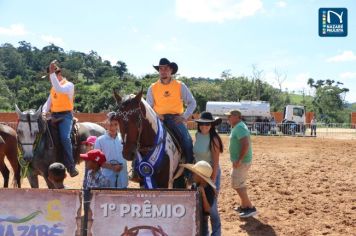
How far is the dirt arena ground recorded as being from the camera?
24.1 ft

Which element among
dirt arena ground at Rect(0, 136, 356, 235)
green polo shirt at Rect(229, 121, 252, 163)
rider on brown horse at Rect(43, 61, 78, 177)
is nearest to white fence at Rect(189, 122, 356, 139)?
dirt arena ground at Rect(0, 136, 356, 235)

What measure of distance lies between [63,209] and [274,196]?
5.85 metres

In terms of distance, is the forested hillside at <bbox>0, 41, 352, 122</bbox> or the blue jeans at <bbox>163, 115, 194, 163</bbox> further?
the forested hillside at <bbox>0, 41, 352, 122</bbox>

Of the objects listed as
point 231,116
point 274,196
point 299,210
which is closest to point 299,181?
point 274,196

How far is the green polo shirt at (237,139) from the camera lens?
758cm

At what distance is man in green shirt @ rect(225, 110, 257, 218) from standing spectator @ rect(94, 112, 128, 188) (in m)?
2.10

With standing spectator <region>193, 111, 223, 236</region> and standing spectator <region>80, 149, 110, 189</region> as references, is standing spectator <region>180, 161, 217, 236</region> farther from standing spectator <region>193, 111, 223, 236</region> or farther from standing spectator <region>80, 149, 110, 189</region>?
standing spectator <region>80, 149, 110, 189</region>

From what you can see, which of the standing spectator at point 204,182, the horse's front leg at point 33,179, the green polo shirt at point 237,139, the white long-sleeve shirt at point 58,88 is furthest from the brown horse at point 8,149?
the standing spectator at point 204,182

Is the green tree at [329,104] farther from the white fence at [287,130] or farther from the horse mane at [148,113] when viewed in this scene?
the horse mane at [148,113]

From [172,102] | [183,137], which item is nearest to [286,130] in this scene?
[172,102]

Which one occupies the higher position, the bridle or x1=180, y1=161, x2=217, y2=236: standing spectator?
the bridle

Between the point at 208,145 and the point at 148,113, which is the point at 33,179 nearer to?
the point at 148,113

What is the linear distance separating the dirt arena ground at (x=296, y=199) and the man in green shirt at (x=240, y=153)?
254 mm

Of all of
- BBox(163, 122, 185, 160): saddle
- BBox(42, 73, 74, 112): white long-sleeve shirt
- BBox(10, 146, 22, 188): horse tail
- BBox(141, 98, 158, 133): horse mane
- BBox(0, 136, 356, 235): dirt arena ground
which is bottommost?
BBox(0, 136, 356, 235): dirt arena ground
